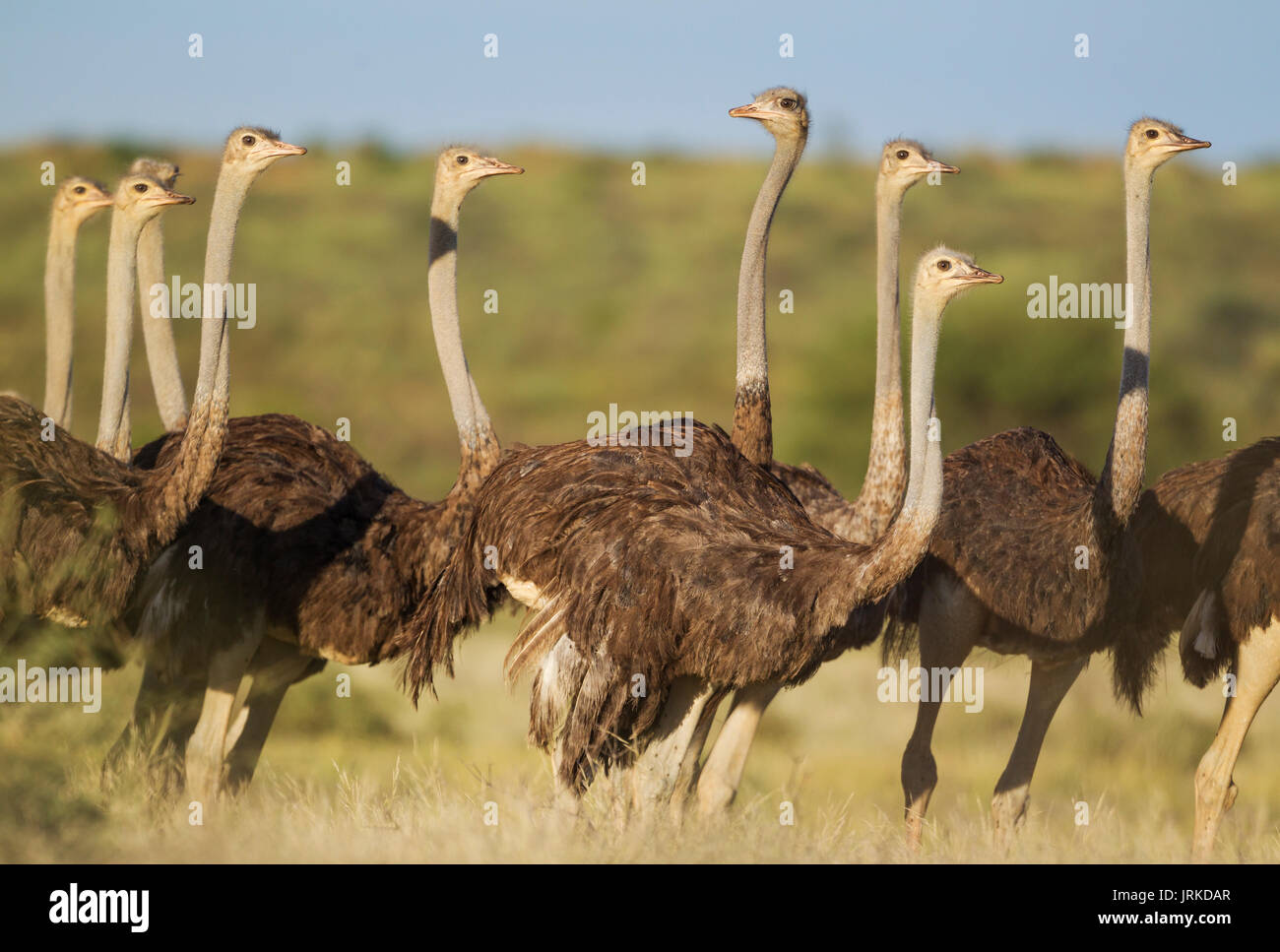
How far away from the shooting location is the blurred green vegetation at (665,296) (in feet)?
69.8

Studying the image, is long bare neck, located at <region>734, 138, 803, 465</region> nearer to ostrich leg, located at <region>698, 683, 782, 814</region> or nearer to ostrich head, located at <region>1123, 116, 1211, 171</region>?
ostrich leg, located at <region>698, 683, 782, 814</region>

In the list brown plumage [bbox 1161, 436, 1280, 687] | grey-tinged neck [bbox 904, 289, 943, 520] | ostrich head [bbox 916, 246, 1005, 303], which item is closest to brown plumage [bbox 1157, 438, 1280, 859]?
brown plumage [bbox 1161, 436, 1280, 687]

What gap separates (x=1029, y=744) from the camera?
7285mm

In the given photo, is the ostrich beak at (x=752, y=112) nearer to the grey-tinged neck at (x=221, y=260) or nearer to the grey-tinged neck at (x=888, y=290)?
the grey-tinged neck at (x=888, y=290)

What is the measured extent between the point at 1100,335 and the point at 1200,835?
626 inches

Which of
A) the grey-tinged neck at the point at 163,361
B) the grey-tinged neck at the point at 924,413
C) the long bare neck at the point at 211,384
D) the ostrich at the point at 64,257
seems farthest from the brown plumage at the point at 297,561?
the grey-tinged neck at the point at 924,413

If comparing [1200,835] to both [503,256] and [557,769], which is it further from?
[503,256]

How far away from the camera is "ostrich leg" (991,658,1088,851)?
7.21 metres

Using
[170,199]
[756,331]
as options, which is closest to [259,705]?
[170,199]

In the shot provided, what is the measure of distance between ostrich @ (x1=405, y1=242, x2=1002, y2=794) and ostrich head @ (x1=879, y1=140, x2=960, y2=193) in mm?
1774

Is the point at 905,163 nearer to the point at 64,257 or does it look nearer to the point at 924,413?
the point at 924,413

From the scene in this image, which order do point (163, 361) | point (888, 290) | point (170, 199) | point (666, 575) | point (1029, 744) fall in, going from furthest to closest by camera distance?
point (163, 361)
point (888, 290)
point (1029, 744)
point (170, 199)
point (666, 575)

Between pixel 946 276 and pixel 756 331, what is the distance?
5.32ft
